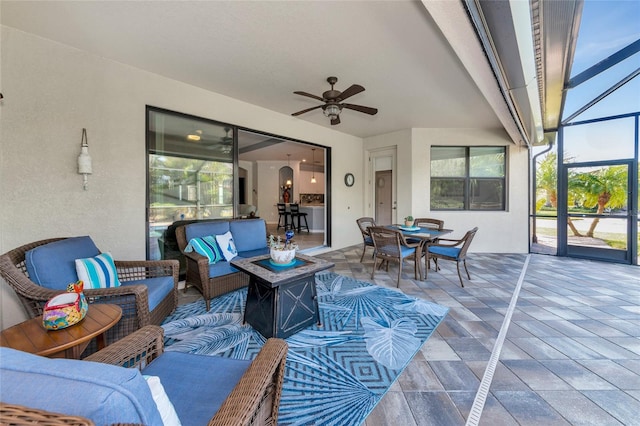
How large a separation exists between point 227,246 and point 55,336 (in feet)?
6.12

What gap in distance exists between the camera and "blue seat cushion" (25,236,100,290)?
1.79 meters

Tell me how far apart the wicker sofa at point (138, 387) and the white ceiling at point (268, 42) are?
8.27 ft

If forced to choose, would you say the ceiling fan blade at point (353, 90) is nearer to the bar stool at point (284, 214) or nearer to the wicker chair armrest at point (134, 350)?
the wicker chair armrest at point (134, 350)

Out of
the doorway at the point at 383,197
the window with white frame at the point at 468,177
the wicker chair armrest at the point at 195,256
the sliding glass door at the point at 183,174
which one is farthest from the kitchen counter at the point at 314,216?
the wicker chair armrest at the point at 195,256

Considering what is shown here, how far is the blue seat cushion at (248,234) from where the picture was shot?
3500 mm

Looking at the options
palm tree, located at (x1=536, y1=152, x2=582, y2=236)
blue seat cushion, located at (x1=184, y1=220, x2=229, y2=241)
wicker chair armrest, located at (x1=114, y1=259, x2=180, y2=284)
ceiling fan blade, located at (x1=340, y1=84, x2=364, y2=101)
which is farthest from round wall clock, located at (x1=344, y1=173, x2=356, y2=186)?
wicker chair armrest, located at (x1=114, y1=259, x2=180, y2=284)

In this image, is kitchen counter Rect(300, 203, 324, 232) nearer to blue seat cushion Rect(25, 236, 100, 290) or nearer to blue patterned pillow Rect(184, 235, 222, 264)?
blue patterned pillow Rect(184, 235, 222, 264)

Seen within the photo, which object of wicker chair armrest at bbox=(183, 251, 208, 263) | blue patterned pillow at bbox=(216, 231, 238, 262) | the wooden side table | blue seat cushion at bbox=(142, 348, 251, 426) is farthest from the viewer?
blue patterned pillow at bbox=(216, 231, 238, 262)

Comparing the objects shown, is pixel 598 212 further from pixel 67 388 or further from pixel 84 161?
pixel 84 161

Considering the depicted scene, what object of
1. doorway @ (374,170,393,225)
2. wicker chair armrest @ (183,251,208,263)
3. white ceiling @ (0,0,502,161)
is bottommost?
wicker chair armrest @ (183,251,208,263)

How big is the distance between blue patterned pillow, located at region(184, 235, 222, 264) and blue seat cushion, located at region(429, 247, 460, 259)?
314cm

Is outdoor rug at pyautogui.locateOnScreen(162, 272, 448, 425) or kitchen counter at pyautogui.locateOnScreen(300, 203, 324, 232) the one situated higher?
kitchen counter at pyautogui.locateOnScreen(300, 203, 324, 232)

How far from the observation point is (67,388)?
0.52m

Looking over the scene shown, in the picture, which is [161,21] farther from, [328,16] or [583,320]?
[583,320]
